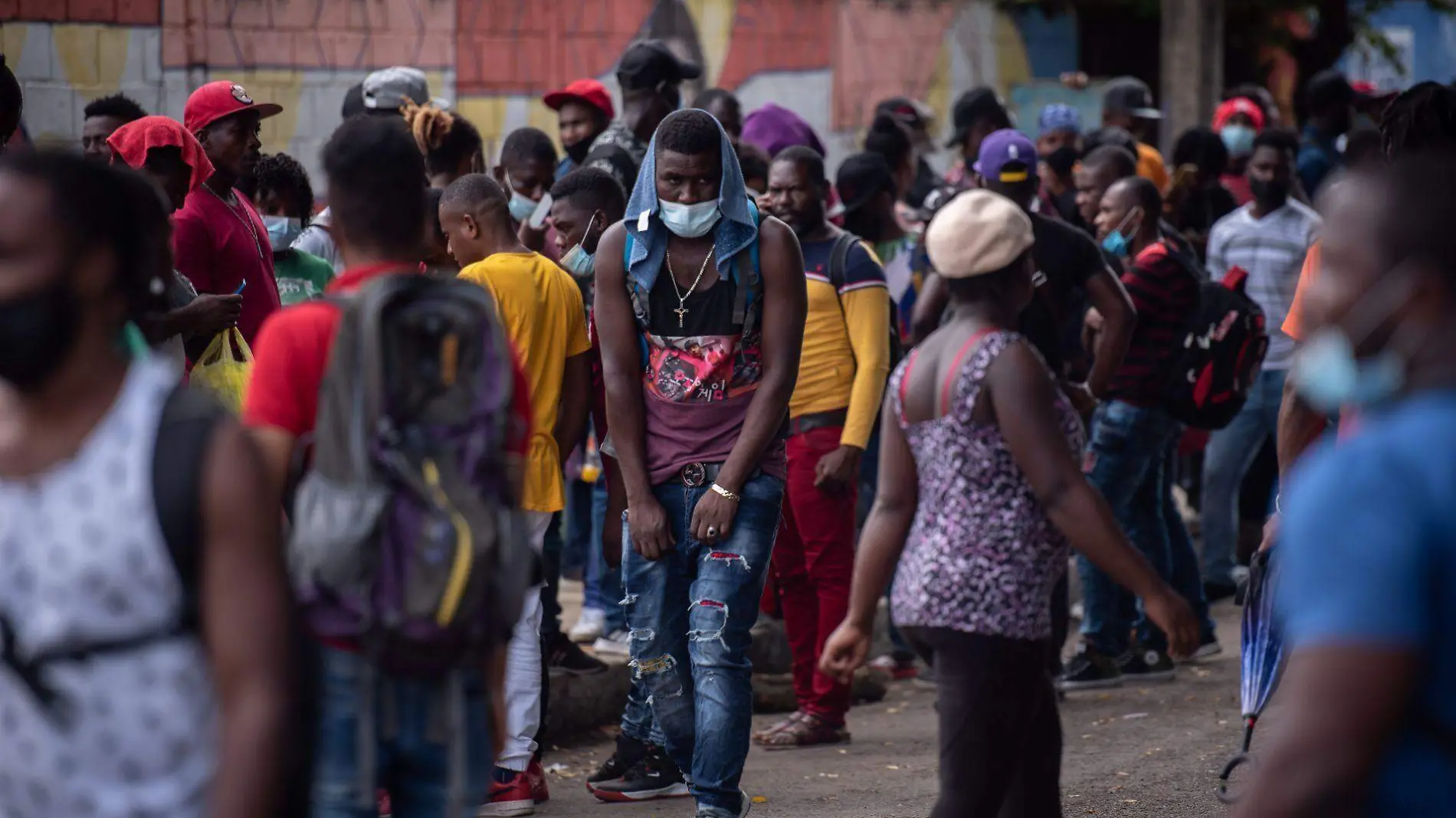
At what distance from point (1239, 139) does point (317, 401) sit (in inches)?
460

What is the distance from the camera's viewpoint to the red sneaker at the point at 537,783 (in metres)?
6.12

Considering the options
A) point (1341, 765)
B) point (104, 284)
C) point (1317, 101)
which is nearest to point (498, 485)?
point (104, 284)

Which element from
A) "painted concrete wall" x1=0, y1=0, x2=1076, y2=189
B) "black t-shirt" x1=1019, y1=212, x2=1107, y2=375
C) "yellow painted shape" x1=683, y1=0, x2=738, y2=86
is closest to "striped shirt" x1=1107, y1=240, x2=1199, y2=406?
"black t-shirt" x1=1019, y1=212, x2=1107, y2=375

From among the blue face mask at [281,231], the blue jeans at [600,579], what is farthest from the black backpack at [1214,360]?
the blue face mask at [281,231]

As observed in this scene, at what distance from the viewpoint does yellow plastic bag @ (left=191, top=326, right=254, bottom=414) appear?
5641 mm

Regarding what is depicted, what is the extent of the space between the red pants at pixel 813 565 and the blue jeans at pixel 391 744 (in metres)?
3.95

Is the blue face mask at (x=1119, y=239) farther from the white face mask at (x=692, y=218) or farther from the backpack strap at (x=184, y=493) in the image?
the backpack strap at (x=184, y=493)

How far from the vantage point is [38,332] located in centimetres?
265

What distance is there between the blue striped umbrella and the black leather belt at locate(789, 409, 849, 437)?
2.10 metres

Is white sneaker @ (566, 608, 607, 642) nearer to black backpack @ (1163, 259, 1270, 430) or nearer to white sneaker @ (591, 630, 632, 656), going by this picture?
white sneaker @ (591, 630, 632, 656)

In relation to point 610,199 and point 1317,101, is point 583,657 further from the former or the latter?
point 1317,101

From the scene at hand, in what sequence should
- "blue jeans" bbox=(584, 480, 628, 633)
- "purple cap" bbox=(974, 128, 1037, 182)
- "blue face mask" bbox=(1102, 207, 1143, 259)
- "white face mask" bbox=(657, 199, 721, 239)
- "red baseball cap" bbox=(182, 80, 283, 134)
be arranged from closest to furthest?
"white face mask" bbox=(657, 199, 721, 239)
"red baseball cap" bbox=(182, 80, 283, 134)
"purple cap" bbox=(974, 128, 1037, 182)
"blue jeans" bbox=(584, 480, 628, 633)
"blue face mask" bbox=(1102, 207, 1143, 259)

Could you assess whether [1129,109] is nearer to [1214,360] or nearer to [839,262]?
[1214,360]

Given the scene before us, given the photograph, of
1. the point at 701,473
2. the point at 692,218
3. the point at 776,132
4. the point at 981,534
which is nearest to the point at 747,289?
the point at 692,218
